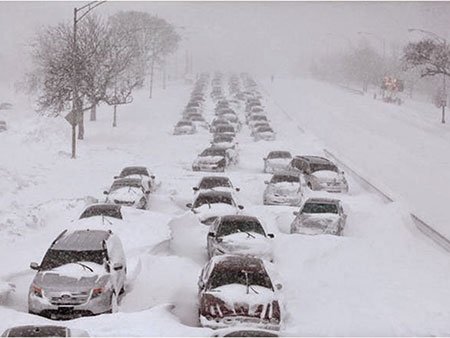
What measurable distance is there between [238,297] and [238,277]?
0.76m

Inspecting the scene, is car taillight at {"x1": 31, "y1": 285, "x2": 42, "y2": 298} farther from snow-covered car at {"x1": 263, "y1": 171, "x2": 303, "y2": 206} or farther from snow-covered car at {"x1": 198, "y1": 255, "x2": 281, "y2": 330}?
snow-covered car at {"x1": 263, "y1": 171, "x2": 303, "y2": 206}

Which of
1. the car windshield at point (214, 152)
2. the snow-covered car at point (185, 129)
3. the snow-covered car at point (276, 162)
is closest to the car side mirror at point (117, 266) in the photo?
the snow-covered car at point (276, 162)

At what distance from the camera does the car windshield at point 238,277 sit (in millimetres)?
12484

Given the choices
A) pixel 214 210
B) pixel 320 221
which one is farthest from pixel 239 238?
pixel 320 221

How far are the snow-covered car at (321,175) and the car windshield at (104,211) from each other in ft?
35.8

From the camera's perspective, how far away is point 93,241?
14.0m

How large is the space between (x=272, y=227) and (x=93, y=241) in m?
9.03

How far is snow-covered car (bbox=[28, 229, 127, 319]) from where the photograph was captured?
1205cm

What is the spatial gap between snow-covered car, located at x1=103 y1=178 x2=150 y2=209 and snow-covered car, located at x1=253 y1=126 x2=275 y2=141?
19.2m

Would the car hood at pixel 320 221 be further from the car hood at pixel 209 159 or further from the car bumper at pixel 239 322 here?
the car hood at pixel 209 159

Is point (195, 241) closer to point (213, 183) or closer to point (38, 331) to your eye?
point (213, 183)

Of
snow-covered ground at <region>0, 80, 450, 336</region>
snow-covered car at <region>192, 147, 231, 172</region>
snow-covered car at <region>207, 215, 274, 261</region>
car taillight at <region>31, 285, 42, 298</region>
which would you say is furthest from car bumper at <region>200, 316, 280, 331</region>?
snow-covered car at <region>192, 147, 231, 172</region>

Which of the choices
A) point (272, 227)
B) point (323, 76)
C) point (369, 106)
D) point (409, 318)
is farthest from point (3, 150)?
point (323, 76)

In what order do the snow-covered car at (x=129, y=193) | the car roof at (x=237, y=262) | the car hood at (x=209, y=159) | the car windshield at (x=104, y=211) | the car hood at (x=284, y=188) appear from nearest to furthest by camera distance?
the car roof at (x=237, y=262), the car windshield at (x=104, y=211), the snow-covered car at (x=129, y=193), the car hood at (x=284, y=188), the car hood at (x=209, y=159)
